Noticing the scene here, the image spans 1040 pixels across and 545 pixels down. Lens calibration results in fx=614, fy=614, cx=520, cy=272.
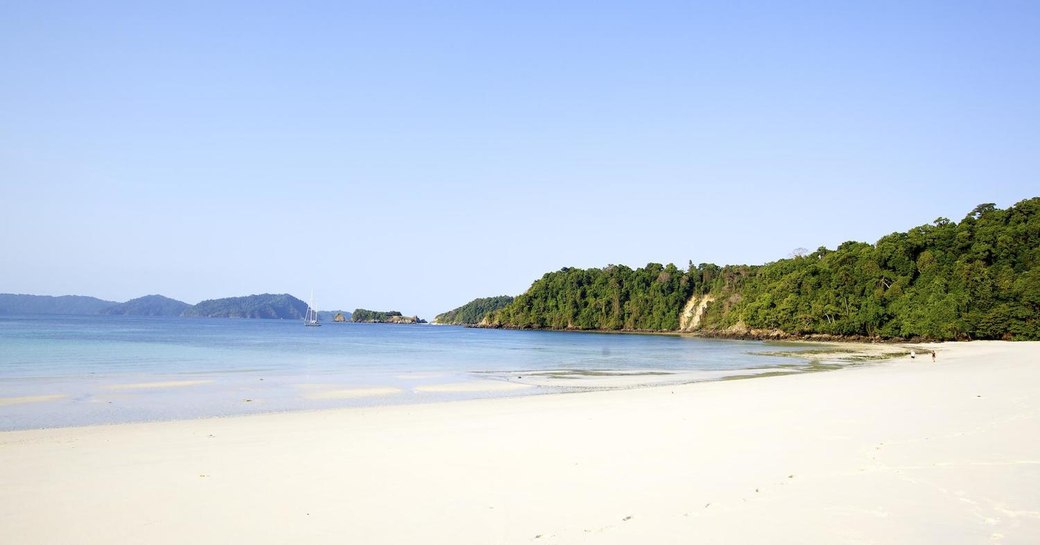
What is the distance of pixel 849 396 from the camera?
1623 cm

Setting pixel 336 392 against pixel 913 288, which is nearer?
pixel 336 392

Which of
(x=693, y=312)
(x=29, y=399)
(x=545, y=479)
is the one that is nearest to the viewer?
(x=545, y=479)

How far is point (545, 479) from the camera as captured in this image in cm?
746

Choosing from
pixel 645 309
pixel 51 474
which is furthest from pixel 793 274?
pixel 51 474

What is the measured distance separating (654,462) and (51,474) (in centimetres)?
802

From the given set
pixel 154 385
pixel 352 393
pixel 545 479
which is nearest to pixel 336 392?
pixel 352 393

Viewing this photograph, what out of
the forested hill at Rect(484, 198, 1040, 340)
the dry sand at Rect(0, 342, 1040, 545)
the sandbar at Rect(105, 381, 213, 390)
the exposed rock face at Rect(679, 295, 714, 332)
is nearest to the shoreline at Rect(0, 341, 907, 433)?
the sandbar at Rect(105, 381, 213, 390)

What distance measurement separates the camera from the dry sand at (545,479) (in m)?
5.52

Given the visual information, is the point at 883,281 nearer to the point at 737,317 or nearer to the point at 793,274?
the point at 793,274

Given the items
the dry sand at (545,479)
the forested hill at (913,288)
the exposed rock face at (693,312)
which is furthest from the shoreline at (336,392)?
the exposed rock face at (693,312)

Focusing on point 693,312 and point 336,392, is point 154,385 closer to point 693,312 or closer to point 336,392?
point 336,392

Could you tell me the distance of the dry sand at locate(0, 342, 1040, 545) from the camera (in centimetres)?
552

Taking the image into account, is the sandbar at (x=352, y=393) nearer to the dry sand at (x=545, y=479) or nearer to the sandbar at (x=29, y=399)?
the dry sand at (x=545, y=479)

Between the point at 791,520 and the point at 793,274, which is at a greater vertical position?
the point at 793,274
